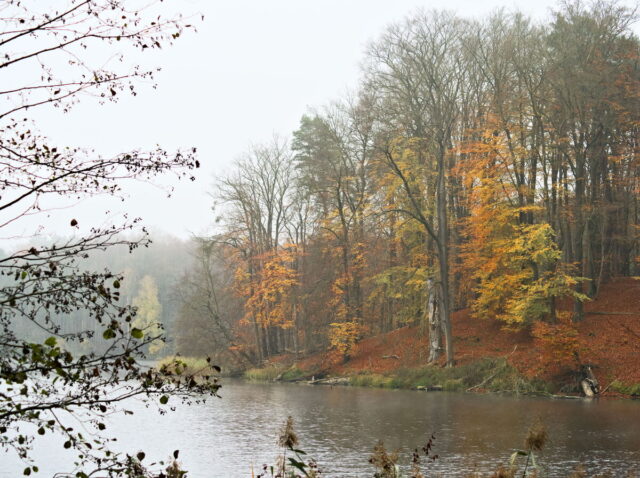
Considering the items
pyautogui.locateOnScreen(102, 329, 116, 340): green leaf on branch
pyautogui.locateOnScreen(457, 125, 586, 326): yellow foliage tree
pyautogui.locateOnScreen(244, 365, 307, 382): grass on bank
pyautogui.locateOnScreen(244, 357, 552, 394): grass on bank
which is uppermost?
pyautogui.locateOnScreen(457, 125, 586, 326): yellow foliage tree

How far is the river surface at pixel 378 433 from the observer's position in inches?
450

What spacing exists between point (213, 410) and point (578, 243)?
16303mm

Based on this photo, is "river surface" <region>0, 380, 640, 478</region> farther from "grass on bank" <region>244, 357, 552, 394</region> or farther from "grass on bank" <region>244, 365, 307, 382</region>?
"grass on bank" <region>244, 365, 307, 382</region>

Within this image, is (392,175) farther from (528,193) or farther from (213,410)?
(213,410)

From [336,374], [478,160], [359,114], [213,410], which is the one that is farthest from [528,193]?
[213,410]

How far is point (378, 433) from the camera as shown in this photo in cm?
1512

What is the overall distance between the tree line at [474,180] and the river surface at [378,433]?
687cm

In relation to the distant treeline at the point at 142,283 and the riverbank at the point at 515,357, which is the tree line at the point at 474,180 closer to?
the riverbank at the point at 515,357

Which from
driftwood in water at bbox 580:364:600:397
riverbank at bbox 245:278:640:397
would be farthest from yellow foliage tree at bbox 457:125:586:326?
driftwood in water at bbox 580:364:600:397

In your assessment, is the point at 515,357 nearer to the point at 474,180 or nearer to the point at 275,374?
the point at 474,180

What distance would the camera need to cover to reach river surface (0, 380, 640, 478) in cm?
1144

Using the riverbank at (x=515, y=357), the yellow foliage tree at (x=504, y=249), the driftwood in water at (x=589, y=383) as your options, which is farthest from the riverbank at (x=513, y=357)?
the yellow foliage tree at (x=504, y=249)

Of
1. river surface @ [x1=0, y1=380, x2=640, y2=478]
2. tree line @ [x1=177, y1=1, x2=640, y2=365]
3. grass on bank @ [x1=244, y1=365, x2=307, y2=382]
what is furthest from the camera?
grass on bank @ [x1=244, y1=365, x2=307, y2=382]

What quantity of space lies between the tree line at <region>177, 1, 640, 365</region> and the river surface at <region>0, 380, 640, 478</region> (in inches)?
270
